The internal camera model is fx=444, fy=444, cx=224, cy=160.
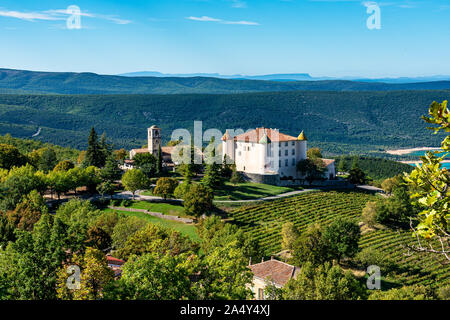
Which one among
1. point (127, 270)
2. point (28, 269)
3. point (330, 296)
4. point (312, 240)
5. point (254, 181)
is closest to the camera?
point (127, 270)

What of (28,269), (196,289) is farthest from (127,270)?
(28,269)

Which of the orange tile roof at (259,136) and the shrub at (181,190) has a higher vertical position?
the orange tile roof at (259,136)

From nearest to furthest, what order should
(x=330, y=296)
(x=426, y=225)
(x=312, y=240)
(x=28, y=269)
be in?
1. (x=426, y=225)
2. (x=28, y=269)
3. (x=330, y=296)
4. (x=312, y=240)

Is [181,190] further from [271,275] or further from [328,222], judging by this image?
[271,275]

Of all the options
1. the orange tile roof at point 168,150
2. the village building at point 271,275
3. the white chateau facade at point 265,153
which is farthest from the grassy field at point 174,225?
the orange tile roof at point 168,150

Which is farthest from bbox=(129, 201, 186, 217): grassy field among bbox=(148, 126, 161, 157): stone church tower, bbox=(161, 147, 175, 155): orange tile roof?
bbox=(161, 147, 175, 155): orange tile roof

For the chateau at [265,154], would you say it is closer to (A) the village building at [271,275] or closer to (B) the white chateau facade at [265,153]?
(B) the white chateau facade at [265,153]
